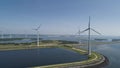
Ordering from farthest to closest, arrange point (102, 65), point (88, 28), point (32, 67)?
point (88, 28)
point (102, 65)
point (32, 67)

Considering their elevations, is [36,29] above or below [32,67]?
above

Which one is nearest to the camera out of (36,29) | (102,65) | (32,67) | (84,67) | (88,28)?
(32,67)

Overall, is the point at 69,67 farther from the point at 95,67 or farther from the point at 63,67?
the point at 95,67

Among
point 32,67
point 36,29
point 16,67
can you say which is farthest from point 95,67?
point 36,29

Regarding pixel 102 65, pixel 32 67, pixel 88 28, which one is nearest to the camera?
pixel 32 67

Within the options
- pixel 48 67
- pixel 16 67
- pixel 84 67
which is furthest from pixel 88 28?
pixel 16 67

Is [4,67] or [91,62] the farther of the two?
[91,62]

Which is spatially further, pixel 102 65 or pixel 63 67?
pixel 102 65

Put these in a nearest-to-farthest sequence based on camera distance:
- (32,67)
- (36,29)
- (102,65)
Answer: (32,67) < (102,65) < (36,29)

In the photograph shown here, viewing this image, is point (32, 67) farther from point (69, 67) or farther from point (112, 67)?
point (112, 67)
